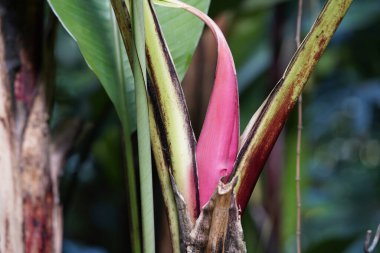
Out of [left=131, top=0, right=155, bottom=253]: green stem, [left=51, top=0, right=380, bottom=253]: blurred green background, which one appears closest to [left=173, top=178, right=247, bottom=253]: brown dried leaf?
[left=131, top=0, right=155, bottom=253]: green stem

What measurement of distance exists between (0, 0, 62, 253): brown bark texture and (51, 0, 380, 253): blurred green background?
7 cm

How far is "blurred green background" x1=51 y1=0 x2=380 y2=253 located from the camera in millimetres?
853

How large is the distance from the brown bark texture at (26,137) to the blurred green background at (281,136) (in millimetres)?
68

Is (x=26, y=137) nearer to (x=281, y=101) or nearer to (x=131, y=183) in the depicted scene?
(x=131, y=183)

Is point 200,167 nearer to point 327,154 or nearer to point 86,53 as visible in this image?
point 86,53

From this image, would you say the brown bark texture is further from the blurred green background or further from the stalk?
the stalk

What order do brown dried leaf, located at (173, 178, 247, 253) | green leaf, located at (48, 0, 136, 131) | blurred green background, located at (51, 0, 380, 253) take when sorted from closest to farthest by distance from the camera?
brown dried leaf, located at (173, 178, 247, 253), green leaf, located at (48, 0, 136, 131), blurred green background, located at (51, 0, 380, 253)

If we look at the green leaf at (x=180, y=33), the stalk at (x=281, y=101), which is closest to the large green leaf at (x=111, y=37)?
the green leaf at (x=180, y=33)

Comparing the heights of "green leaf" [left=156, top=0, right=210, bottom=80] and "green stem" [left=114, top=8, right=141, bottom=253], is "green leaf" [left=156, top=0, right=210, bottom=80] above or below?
above

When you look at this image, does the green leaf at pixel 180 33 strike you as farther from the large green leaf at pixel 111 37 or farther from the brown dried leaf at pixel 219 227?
the brown dried leaf at pixel 219 227

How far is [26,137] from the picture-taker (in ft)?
1.76

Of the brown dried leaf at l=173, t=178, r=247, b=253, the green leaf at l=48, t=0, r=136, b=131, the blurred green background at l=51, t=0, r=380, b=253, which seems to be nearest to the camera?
the brown dried leaf at l=173, t=178, r=247, b=253

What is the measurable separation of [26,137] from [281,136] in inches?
20.2

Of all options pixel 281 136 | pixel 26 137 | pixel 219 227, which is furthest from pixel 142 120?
pixel 281 136
